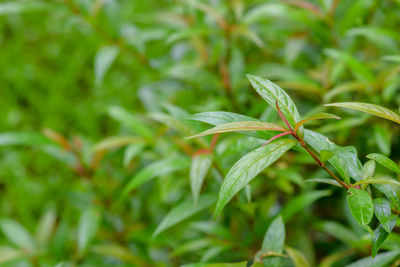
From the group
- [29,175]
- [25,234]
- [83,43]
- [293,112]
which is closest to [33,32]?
[83,43]

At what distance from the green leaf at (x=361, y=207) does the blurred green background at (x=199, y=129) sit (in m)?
0.19

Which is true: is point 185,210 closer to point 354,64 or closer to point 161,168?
point 161,168

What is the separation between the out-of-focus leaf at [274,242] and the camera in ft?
1.99

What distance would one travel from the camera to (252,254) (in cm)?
76

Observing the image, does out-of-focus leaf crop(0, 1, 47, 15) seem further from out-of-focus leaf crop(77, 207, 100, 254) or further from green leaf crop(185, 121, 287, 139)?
green leaf crop(185, 121, 287, 139)

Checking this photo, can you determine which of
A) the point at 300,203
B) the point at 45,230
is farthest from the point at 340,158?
the point at 45,230

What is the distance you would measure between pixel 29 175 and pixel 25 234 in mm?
435

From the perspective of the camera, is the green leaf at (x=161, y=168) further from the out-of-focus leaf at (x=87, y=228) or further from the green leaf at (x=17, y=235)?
the green leaf at (x=17, y=235)

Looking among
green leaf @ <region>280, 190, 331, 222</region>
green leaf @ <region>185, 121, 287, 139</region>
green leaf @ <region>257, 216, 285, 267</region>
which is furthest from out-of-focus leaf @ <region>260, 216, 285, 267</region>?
green leaf @ <region>185, 121, 287, 139</region>

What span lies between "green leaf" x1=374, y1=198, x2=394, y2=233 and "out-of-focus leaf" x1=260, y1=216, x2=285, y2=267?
171 mm

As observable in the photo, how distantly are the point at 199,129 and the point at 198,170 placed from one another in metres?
0.07

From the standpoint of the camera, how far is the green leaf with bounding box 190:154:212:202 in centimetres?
58

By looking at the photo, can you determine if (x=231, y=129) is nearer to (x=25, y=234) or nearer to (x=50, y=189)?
(x=25, y=234)

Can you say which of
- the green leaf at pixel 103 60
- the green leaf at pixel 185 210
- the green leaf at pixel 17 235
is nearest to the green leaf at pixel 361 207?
the green leaf at pixel 185 210
